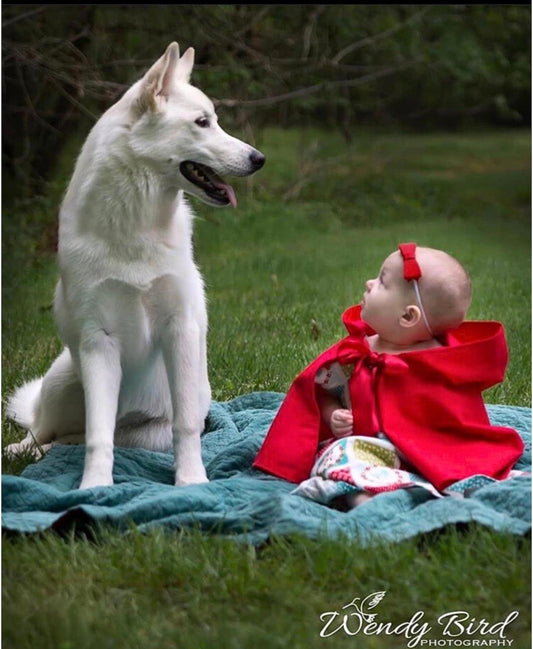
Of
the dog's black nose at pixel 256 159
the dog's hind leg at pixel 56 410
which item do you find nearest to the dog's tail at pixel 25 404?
the dog's hind leg at pixel 56 410

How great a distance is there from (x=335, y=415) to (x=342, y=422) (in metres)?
0.04

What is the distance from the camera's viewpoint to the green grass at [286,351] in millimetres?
2631

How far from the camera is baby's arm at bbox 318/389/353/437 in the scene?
11.7ft

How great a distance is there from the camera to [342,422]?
3.57 metres

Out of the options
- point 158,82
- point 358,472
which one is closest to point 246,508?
point 358,472

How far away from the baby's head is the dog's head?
61cm

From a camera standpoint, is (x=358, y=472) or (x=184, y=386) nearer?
(x=358, y=472)

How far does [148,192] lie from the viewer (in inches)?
144

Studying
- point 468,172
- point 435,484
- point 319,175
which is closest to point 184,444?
point 435,484

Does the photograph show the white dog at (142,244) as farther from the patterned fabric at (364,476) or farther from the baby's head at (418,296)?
the baby's head at (418,296)

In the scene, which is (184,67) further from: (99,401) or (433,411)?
(433,411)

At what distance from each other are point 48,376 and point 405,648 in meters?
2.02

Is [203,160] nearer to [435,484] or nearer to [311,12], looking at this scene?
[435,484]

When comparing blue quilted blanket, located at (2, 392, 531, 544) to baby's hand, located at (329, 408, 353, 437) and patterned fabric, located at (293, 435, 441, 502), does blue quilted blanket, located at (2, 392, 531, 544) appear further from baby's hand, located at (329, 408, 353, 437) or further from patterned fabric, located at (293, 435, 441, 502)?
baby's hand, located at (329, 408, 353, 437)
